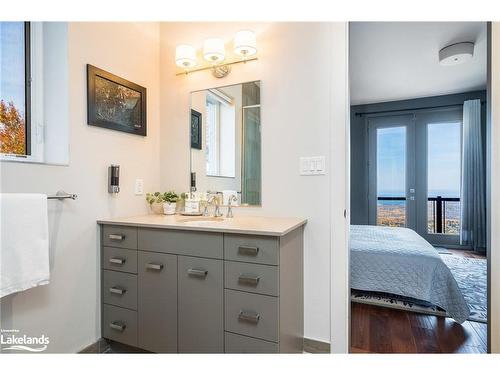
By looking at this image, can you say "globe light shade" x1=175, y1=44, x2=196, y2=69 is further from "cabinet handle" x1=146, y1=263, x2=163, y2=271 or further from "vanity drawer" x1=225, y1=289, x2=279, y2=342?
"vanity drawer" x1=225, y1=289, x2=279, y2=342

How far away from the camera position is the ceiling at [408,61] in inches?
103

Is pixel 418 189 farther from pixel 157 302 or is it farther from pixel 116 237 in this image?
pixel 116 237

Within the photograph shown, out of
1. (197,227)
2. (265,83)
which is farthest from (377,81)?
(197,227)

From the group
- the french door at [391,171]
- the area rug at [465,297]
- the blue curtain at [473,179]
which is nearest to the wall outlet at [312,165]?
the area rug at [465,297]

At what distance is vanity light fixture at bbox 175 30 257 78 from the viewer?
71.0 inches

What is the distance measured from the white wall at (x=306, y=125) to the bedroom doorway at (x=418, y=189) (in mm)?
662

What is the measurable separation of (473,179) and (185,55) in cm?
471

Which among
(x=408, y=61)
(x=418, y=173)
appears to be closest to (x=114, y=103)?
(x=408, y=61)

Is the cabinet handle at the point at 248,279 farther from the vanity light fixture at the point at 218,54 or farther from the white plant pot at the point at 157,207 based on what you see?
the vanity light fixture at the point at 218,54

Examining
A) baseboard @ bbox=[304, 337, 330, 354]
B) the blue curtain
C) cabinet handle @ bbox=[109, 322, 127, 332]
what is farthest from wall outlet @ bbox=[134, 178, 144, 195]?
the blue curtain
